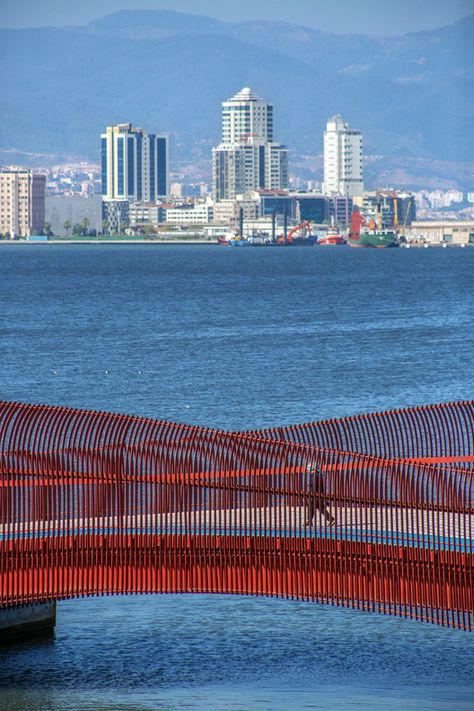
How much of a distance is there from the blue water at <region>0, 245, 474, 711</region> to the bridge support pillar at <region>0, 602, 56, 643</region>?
214mm

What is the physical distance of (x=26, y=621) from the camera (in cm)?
2058

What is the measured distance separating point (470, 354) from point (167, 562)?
50481 millimetres

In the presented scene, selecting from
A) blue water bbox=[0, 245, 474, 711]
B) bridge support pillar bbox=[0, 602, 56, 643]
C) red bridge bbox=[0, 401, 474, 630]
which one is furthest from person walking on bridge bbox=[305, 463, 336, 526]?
bridge support pillar bbox=[0, 602, 56, 643]

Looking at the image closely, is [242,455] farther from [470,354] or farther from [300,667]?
[470,354]

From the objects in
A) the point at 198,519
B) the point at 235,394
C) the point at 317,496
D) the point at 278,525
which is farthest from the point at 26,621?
the point at 235,394

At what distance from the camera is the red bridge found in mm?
17625

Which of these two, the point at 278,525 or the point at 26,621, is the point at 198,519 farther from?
the point at 26,621

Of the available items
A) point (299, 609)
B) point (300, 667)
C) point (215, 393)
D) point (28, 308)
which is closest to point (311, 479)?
point (300, 667)

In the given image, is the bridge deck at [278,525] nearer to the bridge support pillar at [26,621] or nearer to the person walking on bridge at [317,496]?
the person walking on bridge at [317,496]

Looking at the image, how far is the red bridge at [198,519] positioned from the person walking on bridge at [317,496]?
0.06 ft

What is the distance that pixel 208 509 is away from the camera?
59.2 ft

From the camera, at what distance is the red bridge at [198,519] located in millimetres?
17625

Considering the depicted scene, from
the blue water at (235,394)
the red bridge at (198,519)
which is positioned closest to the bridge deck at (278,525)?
the red bridge at (198,519)

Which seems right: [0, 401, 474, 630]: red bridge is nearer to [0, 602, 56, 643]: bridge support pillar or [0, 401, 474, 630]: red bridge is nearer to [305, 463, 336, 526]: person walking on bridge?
[305, 463, 336, 526]: person walking on bridge
